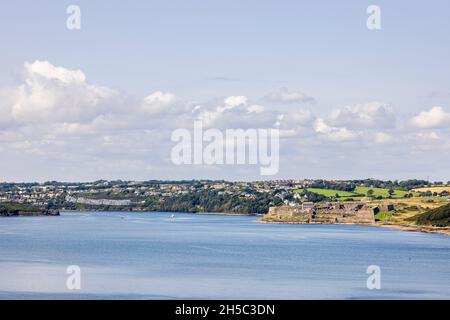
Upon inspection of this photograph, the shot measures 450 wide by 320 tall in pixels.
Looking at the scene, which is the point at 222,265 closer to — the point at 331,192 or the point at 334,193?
the point at 334,193

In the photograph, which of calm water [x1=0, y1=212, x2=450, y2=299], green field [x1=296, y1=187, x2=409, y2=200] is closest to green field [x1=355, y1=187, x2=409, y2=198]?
green field [x1=296, y1=187, x2=409, y2=200]

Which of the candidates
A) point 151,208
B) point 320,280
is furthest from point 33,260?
point 151,208

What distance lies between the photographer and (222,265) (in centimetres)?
5100

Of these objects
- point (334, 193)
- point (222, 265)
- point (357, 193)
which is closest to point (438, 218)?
point (357, 193)

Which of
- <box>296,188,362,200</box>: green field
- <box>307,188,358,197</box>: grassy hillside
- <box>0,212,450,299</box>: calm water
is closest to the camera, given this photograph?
<box>0,212,450,299</box>: calm water

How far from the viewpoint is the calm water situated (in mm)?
38375

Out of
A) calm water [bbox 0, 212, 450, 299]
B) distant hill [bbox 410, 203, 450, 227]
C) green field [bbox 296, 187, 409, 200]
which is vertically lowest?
calm water [bbox 0, 212, 450, 299]

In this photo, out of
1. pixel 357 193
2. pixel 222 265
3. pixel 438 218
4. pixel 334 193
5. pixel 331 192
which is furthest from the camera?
pixel 331 192

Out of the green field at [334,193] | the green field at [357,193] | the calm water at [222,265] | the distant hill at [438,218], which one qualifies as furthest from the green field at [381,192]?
the calm water at [222,265]

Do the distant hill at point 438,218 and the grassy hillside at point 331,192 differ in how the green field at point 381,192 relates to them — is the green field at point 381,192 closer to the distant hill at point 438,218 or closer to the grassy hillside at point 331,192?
the grassy hillside at point 331,192

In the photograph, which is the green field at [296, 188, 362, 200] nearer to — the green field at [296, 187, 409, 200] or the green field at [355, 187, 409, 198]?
the green field at [296, 187, 409, 200]

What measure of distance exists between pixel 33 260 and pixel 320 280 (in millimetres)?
19967
